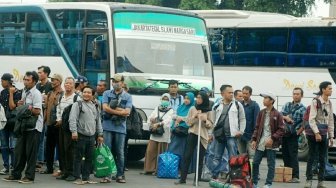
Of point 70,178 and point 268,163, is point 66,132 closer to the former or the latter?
point 70,178

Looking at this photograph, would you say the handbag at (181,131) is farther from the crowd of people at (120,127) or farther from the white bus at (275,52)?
the white bus at (275,52)

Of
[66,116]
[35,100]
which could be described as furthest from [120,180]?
[35,100]

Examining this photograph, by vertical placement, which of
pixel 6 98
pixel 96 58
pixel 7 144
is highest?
pixel 96 58

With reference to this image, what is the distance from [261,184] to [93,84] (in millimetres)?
4463

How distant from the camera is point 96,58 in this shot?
825 inches

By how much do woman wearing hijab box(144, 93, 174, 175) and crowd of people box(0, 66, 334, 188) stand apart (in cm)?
2

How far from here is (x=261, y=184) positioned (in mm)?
18703

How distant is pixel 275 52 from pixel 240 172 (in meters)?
11.8

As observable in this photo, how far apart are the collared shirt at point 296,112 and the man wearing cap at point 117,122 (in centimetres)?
360

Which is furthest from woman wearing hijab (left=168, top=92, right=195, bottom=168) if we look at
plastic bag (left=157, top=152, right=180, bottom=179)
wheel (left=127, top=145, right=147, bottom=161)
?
wheel (left=127, top=145, right=147, bottom=161)

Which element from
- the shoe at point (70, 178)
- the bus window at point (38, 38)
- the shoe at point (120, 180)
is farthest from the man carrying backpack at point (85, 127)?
the bus window at point (38, 38)

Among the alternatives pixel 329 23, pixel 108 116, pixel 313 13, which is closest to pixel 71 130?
pixel 108 116

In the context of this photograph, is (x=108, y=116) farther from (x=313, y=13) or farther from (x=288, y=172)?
(x=313, y=13)

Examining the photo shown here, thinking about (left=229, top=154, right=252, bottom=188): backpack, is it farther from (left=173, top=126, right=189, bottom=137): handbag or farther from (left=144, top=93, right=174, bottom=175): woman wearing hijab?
(left=144, top=93, right=174, bottom=175): woman wearing hijab
